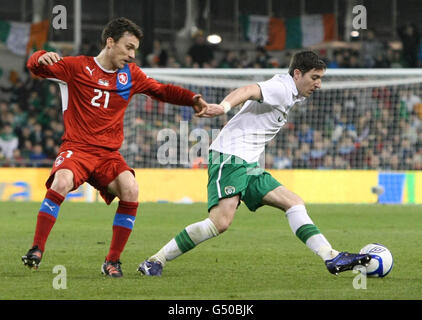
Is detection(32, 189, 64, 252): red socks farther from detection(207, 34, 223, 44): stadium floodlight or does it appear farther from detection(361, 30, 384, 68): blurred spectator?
detection(207, 34, 223, 44): stadium floodlight

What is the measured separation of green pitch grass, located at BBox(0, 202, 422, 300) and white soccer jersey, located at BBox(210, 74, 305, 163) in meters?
1.11

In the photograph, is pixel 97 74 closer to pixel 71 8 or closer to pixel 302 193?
pixel 302 193

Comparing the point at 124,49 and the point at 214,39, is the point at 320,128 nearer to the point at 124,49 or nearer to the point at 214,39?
the point at 214,39

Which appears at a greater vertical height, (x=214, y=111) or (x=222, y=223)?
(x=214, y=111)

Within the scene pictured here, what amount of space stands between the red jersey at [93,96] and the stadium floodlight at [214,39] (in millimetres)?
20146

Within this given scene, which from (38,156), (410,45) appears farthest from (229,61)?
(38,156)

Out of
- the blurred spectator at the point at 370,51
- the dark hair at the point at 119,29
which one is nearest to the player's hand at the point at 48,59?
the dark hair at the point at 119,29

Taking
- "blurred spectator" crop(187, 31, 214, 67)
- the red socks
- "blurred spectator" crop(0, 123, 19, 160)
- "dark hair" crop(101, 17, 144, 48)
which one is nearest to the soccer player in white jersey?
the red socks

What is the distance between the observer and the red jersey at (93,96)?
8.28 m

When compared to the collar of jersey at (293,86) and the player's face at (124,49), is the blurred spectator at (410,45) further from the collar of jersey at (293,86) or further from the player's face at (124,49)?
the player's face at (124,49)

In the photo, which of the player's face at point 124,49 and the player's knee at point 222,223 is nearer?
the player's knee at point 222,223

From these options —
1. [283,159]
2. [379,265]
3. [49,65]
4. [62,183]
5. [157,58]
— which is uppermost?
[157,58]

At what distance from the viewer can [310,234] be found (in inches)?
314

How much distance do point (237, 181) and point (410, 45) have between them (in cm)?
1816
